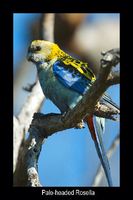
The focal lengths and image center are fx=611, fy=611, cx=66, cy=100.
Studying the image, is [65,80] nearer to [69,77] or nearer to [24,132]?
[69,77]

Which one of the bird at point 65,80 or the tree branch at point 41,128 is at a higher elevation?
the bird at point 65,80

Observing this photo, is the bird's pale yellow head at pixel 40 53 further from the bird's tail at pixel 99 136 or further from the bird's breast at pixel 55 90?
the bird's tail at pixel 99 136

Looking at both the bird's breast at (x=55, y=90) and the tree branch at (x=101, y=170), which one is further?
the tree branch at (x=101, y=170)

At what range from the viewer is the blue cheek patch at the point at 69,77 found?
3529 mm

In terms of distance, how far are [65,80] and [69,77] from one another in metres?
0.03

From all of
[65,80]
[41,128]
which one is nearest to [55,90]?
[65,80]

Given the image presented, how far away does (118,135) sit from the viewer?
388 cm

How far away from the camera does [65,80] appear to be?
11.9 feet

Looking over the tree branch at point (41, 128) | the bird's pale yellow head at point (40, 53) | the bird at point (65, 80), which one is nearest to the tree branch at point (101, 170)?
the bird at point (65, 80)
